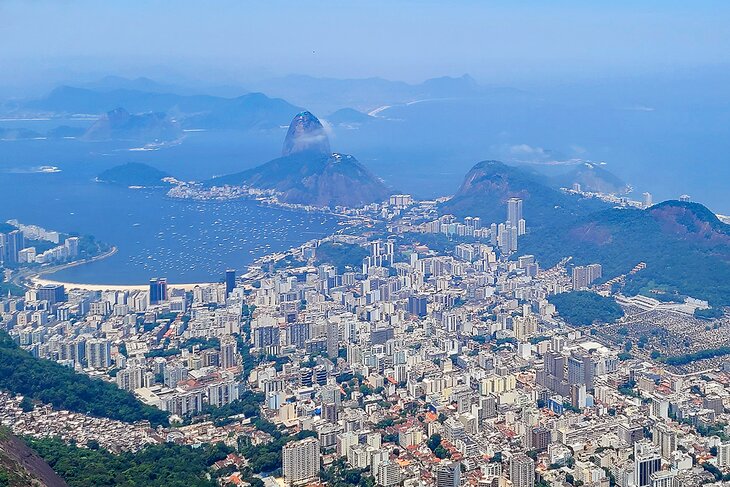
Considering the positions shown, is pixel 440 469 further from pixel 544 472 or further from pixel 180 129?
pixel 180 129

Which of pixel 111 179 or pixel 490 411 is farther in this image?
pixel 111 179

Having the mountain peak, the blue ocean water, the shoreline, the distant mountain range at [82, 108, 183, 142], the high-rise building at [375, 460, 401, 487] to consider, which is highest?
the mountain peak

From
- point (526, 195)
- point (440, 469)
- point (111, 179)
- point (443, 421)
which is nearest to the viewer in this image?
point (440, 469)

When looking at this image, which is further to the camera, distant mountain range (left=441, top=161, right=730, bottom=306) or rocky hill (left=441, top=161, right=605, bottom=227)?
rocky hill (left=441, top=161, right=605, bottom=227)

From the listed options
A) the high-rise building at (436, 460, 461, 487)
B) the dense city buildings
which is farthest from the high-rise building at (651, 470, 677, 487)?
the high-rise building at (436, 460, 461, 487)

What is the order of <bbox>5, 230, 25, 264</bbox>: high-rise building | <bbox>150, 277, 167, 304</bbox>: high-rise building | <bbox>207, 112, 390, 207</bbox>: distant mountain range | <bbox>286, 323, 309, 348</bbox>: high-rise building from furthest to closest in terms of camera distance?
<bbox>207, 112, 390, 207</bbox>: distant mountain range
<bbox>5, 230, 25, 264</bbox>: high-rise building
<bbox>150, 277, 167, 304</bbox>: high-rise building
<bbox>286, 323, 309, 348</bbox>: high-rise building

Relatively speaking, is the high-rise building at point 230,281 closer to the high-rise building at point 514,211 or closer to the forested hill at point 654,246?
the forested hill at point 654,246

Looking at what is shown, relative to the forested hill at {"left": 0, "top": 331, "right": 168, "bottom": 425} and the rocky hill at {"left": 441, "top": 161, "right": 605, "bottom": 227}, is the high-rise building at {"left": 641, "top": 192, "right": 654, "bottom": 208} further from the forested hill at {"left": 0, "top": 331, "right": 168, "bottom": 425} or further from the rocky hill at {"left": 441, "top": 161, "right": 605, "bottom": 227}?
the forested hill at {"left": 0, "top": 331, "right": 168, "bottom": 425}

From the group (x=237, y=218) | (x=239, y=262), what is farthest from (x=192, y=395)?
(x=237, y=218)
